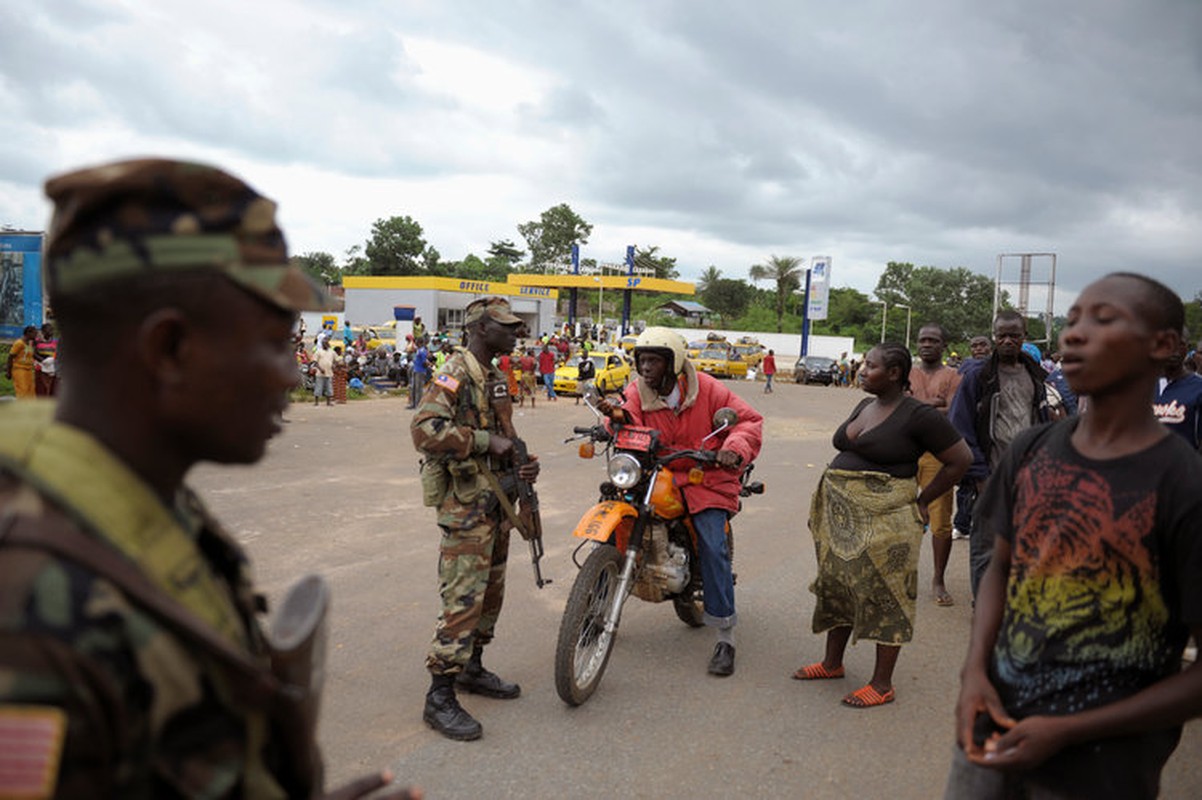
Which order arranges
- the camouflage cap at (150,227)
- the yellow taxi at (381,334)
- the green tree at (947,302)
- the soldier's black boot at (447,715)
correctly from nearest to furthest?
the camouflage cap at (150,227) < the soldier's black boot at (447,715) < the yellow taxi at (381,334) < the green tree at (947,302)

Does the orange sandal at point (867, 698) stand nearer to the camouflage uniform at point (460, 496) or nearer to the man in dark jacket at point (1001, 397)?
the man in dark jacket at point (1001, 397)

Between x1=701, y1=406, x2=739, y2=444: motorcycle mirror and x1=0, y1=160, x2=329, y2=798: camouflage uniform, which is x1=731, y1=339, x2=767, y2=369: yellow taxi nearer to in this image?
x1=701, y1=406, x2=739, y2=444: motorcycle mirror

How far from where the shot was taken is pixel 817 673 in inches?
181

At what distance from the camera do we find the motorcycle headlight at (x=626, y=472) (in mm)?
4445

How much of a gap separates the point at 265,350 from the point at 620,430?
11.8 feet

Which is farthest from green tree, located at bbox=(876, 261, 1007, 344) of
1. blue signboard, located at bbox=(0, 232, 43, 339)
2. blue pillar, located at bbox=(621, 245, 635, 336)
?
blue signboard, located at bbox=(0, 232, 43, 339)

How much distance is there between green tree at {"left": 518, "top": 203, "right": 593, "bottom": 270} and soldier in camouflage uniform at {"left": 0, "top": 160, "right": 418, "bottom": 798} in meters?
88.0

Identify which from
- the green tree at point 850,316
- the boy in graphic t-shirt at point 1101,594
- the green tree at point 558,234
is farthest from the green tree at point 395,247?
the boy in graphic t-shirt at point 1101,594

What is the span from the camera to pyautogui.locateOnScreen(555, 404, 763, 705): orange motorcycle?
406cm

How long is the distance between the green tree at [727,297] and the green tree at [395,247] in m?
29.2

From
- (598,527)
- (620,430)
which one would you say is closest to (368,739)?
(598,527)

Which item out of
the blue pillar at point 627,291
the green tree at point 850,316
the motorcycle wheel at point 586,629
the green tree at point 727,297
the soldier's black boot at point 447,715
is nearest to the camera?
the soldier's black boot at point 447,715

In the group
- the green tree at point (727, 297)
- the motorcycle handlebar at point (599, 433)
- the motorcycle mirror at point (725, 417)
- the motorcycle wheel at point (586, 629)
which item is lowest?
the motorcycle wheel at point (586, 629)

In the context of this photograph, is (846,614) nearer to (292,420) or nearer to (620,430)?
(620,430)
